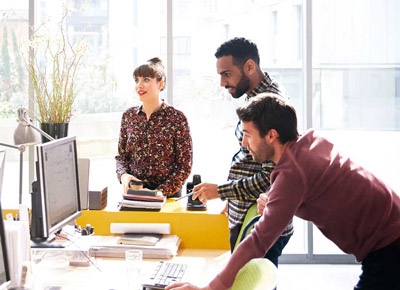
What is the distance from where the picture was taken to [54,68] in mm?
5055

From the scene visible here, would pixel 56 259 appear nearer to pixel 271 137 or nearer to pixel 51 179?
pixel 51 179

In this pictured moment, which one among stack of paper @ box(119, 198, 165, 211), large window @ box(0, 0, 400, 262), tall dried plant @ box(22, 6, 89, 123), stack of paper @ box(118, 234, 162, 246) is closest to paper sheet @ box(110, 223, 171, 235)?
stack of paper @ box(118, 234, 162, 246)

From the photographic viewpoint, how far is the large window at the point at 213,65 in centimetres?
564

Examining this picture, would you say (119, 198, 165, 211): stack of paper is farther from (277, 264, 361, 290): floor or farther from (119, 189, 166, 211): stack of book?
(277, 264, 361, 290): floor

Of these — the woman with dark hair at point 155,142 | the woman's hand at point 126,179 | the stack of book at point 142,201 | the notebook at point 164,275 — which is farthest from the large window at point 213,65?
the notebook at point 164,275

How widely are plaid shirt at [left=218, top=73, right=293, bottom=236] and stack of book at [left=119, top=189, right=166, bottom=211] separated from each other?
1.25ft

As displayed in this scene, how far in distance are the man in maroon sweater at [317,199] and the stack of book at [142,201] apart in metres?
1.06

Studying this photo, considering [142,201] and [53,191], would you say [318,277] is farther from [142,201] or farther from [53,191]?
[53,191]

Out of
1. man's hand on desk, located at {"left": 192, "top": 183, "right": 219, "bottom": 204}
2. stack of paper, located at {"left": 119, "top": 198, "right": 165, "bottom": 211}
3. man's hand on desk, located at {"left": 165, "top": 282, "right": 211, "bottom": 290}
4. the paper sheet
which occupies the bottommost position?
man's hand on desk, located at {"left": 165, "top": 282, "right": 211, "bottom": 290}

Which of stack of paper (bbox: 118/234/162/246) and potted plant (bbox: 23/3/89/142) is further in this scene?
potted plant (bbox: 23/3/89/142)

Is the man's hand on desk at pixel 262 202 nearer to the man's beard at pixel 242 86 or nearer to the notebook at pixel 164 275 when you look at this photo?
the notebook at pixel 164 275

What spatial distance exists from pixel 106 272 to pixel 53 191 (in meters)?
0.42

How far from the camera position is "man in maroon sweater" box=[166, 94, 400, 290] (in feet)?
7.33

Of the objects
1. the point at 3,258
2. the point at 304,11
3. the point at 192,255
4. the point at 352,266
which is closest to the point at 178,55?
the point at 304,11
